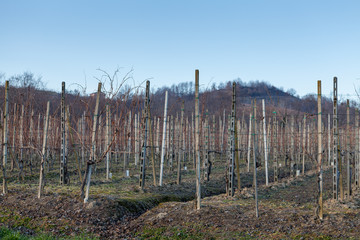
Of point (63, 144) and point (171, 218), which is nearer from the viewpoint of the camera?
point (171, 218)

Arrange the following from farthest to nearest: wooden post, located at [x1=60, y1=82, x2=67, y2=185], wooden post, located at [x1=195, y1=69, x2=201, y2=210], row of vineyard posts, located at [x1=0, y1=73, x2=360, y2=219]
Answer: wooden post, located at [x1=60, y1=82, x2=67, y2=185] < row of vineyard posts, located at [x1=0, y1=73, x2=360, y2=219] < wooden post, located at [x1=195, y1=69, x2=201, y2=210]

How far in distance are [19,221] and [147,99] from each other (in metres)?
5.71

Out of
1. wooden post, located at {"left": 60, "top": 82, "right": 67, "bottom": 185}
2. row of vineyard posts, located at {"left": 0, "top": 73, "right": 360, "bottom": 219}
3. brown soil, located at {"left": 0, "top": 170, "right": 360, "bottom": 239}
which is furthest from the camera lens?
wooden post, located at {"left": 60, "top": 82, "right": 67, "bottom": 185}

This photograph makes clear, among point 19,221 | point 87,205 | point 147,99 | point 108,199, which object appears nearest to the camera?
point 19,221

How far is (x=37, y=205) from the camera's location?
29.3 ft

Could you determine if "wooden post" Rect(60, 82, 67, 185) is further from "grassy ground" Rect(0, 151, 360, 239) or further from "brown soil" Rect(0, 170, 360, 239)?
"brown soil" Rect(0, 170, 360, 239)

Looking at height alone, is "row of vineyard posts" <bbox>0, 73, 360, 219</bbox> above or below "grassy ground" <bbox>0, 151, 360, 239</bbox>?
above

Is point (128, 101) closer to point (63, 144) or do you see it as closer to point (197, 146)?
point (63, 144)

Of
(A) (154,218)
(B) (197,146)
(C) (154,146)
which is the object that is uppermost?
(B) (197,146)

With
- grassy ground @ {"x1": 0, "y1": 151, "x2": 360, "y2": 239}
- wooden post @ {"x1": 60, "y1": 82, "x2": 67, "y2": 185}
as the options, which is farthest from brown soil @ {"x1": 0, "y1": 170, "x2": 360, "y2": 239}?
wooden post @ {"x1": 60, "y1": 82, "x2": 67, "y2": 185}

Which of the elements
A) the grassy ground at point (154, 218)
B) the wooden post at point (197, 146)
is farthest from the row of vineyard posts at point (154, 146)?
the grassy ground at point (154, 218)

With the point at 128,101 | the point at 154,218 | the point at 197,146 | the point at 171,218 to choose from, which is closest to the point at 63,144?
the point at 154,218

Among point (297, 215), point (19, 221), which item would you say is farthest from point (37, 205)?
point (297, 215)

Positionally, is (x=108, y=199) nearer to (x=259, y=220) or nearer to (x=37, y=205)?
(x=37, y=205)
